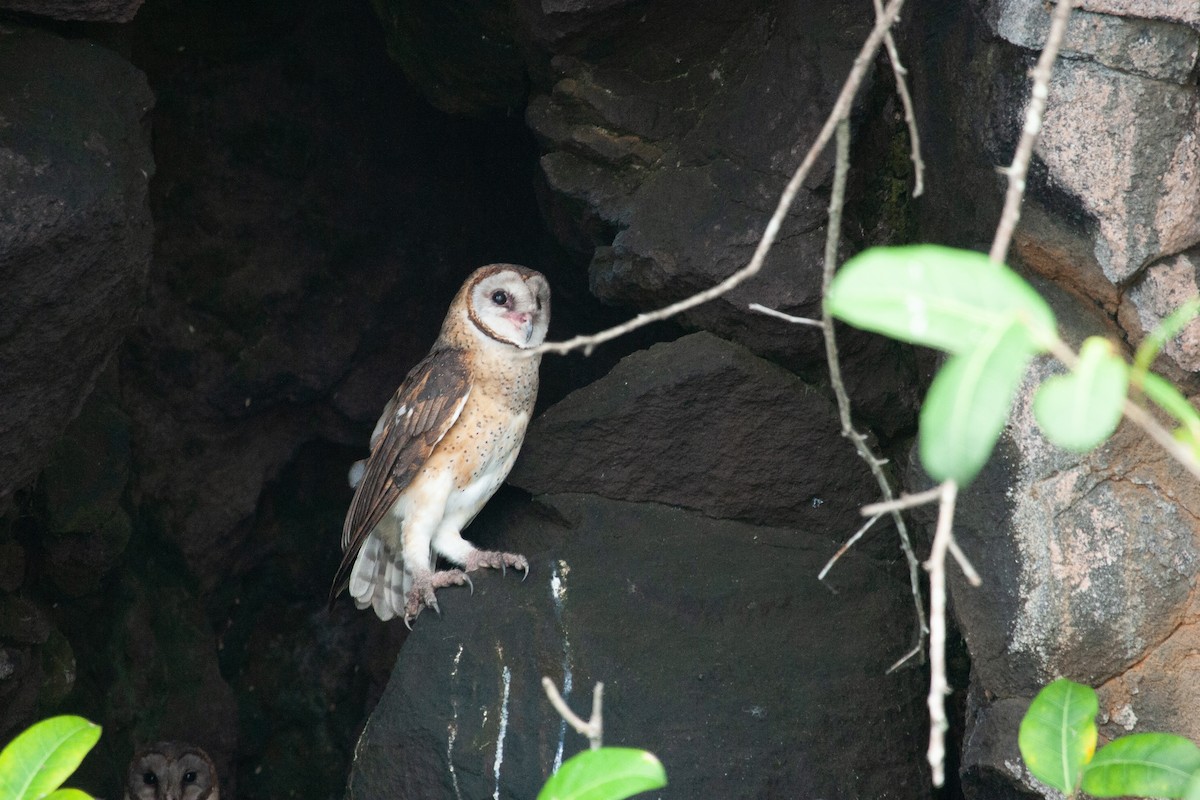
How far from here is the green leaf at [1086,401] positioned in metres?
1.13

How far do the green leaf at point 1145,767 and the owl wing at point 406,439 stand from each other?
2529mm

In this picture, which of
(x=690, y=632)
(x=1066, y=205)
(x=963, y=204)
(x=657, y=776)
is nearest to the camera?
(x=657, y=776)

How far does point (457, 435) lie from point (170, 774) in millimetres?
1752

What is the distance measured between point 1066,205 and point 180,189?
3.48 meters

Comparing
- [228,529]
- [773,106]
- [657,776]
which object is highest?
[773,106]

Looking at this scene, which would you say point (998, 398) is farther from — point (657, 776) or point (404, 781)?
point (404, 781)

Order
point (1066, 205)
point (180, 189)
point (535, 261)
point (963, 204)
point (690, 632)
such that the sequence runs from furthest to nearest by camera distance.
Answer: point (535, 261), point (180, 189), point (690, 632), point (963, 204), point (1066, 205)

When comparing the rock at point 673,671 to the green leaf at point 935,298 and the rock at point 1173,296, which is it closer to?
the rock at point 1173,296

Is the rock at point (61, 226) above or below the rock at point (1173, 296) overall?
below

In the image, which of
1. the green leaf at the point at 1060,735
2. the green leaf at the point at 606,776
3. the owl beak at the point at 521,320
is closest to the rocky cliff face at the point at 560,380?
the owl beak at the point at 521,320

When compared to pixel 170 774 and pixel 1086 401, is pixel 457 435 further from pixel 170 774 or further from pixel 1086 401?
pixel 1086 401

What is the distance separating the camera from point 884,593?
3.91 m

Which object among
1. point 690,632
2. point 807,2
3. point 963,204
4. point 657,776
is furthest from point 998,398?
point 807,2

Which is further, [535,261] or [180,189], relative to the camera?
[535,261]
